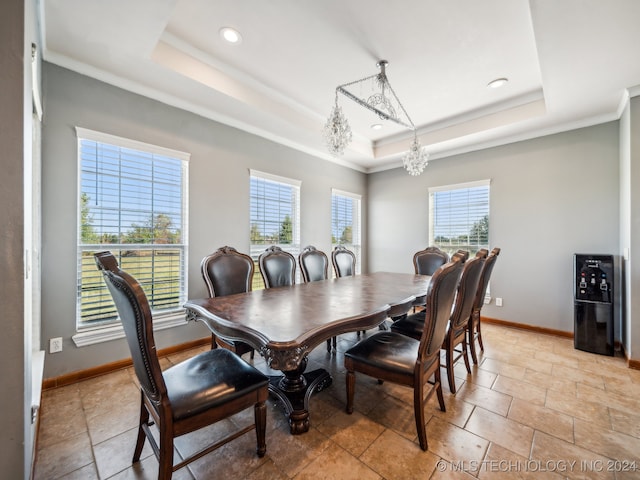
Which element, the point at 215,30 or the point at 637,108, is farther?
the point at 637,108

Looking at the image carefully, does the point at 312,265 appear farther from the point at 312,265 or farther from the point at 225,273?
the point at 225,273

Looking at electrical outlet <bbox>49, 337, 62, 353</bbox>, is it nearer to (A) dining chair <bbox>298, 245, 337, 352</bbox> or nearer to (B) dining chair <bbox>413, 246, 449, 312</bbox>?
(A) dining chair <bbox>298, 245, 337, 352</bbox>

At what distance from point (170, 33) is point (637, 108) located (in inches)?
177

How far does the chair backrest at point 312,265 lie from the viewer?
3.33m

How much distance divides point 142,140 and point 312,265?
228 cm

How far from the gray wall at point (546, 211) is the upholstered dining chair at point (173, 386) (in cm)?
395

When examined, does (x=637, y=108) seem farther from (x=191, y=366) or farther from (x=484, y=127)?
(x=191, y=366)

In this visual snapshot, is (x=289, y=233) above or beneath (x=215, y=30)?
beneath

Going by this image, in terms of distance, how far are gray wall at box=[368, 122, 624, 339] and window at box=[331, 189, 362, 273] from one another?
5.63 ft

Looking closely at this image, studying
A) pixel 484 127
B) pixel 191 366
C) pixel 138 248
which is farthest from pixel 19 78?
pixel 484 127

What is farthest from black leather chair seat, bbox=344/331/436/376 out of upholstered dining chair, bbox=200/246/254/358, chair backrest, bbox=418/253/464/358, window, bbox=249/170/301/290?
window, bbox=249/170/301/290

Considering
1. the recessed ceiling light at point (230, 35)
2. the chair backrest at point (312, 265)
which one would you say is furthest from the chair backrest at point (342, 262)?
the recessed ceiling light at point (230, 35)

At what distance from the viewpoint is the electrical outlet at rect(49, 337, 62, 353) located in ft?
7.48

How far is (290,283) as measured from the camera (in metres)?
3.05
